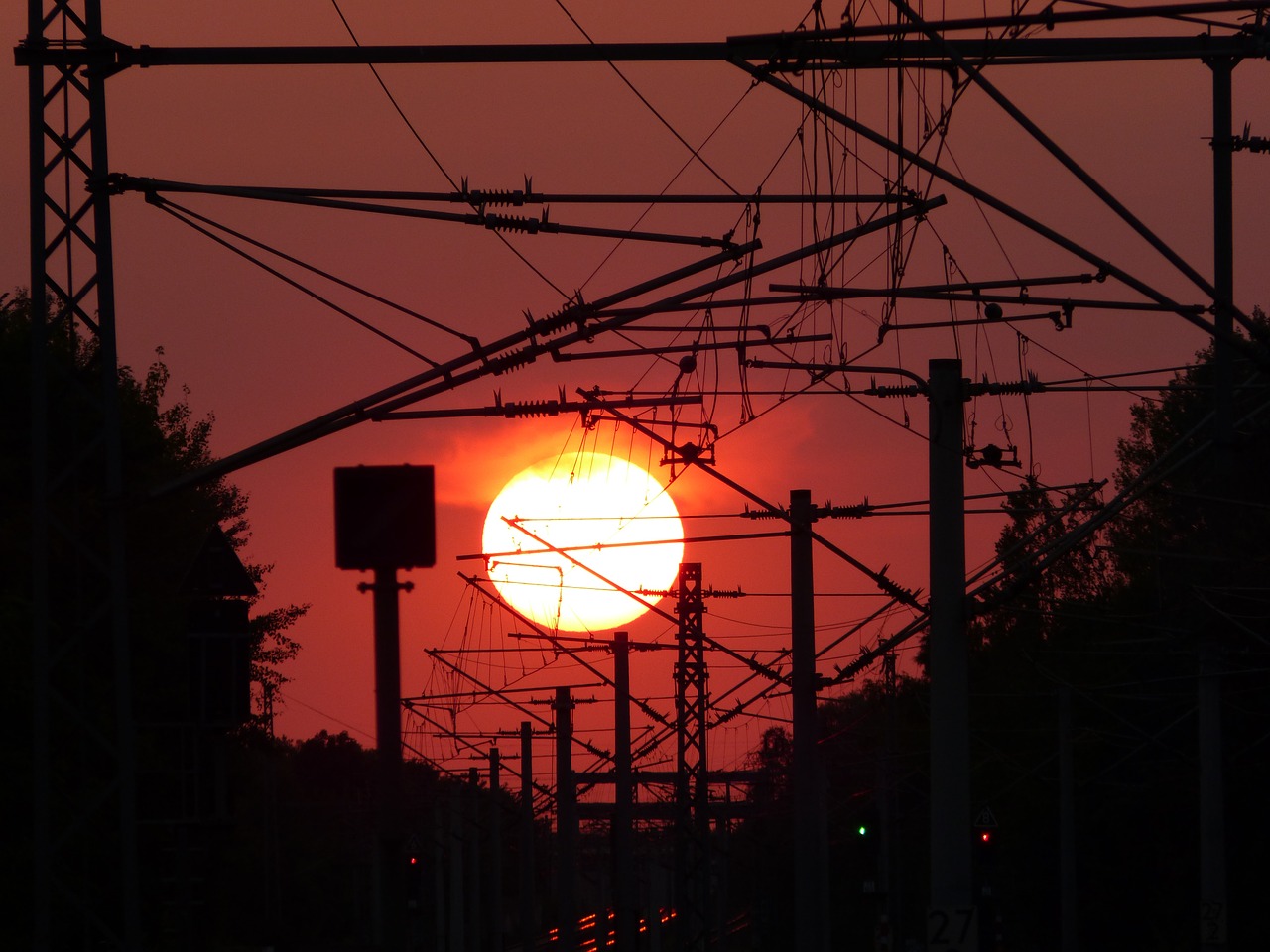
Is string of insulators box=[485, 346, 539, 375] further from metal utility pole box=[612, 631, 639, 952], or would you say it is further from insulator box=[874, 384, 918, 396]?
metal utility pole box=[612, 631, 639, 952]

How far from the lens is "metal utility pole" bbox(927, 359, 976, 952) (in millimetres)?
17328

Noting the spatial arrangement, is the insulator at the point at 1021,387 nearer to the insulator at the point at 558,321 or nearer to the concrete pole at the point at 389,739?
the insulator at the point at 558,321

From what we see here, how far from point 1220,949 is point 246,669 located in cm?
1841

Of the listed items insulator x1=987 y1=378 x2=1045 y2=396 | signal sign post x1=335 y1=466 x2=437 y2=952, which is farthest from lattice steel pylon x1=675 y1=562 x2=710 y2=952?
signal sign post x1=335 y1=466 x2=437 y2=952

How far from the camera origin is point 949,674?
686 inches

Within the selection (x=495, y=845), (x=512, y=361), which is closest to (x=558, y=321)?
(x=512, y=361)

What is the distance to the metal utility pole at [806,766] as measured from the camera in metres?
25.4

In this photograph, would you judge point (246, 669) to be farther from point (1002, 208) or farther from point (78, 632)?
point (1002, 208)

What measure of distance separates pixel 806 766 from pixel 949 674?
8220mm

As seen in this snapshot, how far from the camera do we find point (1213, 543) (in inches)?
1468

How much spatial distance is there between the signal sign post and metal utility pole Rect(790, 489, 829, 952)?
18915 millimetres

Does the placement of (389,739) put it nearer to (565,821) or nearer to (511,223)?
(511,223)

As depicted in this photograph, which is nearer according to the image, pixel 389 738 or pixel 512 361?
pixel 389 738

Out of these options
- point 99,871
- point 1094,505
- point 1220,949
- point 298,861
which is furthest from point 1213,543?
point 298,861
